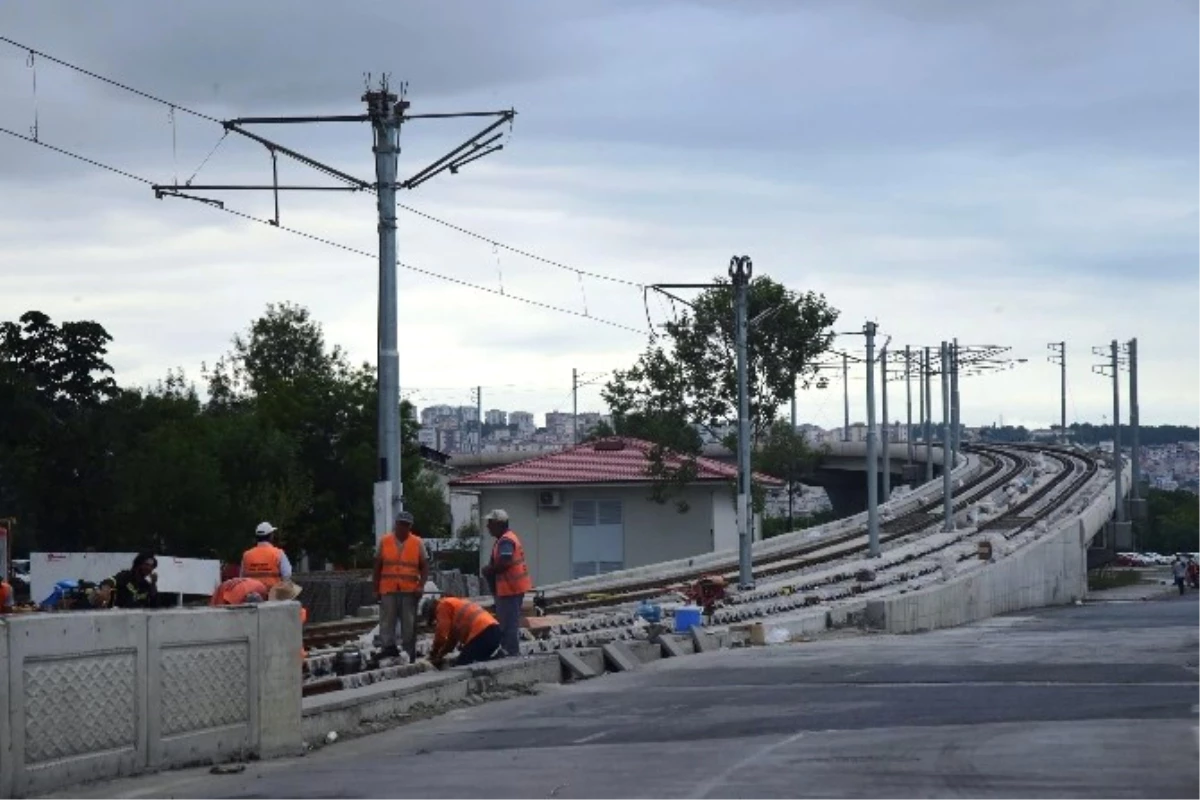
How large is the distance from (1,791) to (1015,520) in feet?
220

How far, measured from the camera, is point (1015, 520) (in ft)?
249

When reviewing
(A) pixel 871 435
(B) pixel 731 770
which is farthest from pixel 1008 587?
(B) pixel 731 770

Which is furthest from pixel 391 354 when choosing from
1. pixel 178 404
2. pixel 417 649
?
pixel 178 404

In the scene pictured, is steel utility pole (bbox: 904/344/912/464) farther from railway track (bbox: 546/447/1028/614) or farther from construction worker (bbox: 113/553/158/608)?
construction worker (bbox: 113/553/158/608)

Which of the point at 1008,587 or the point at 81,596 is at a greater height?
the point at 81,596

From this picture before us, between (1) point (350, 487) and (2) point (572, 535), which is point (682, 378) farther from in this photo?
(1) point (350, 487)

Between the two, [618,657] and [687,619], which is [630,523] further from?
[618,657]

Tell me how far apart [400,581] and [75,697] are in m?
8.06

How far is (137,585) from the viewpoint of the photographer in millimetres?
19703

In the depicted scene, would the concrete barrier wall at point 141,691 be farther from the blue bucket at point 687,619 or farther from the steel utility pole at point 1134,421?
the steel utility pole at point 1134,421

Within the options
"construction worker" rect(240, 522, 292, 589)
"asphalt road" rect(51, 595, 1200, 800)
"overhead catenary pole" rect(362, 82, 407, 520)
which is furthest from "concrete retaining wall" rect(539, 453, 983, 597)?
"construction worker" rect(240, 522, 292, 589)

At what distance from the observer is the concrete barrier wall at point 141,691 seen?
1217 centimetres

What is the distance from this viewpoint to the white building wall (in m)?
68.2

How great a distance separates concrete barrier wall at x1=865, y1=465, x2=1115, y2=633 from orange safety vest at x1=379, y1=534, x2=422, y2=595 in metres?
17.7
